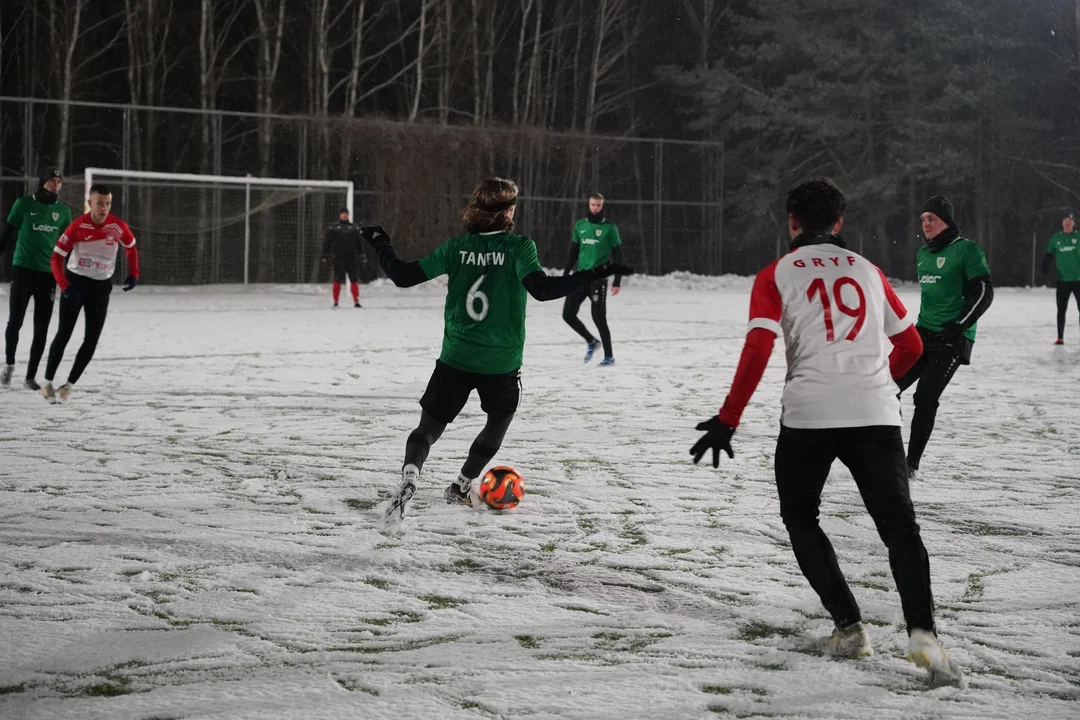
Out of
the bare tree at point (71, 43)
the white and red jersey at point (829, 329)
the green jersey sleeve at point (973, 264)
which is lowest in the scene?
the white and red jersey at point (829, 329)

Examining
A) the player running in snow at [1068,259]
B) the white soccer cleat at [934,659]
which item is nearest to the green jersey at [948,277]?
the white soccer cleat at [934,659]

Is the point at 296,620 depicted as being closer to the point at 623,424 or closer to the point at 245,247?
the point at 623,424

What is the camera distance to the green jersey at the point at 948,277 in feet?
23.0

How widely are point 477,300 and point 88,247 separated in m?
4.84

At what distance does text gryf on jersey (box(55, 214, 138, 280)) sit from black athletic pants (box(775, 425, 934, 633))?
21.6 feet

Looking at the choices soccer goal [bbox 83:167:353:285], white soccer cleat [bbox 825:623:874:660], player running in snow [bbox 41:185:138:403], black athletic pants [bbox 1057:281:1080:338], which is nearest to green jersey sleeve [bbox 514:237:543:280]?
white soccer cleat [bbox 825:623:874:660]

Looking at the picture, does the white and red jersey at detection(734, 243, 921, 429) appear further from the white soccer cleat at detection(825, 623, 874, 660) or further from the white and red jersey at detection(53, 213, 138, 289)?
the white and red jersey at detection(53, 213, 138, 289)

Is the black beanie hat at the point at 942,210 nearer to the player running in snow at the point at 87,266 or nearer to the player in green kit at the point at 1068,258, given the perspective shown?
the player running in snow at the point at 87,266

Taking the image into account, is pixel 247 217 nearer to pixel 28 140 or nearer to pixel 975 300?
pixel 28 140

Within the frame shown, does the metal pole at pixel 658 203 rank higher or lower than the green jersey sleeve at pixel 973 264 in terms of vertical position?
higher

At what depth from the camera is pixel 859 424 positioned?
3736 mm

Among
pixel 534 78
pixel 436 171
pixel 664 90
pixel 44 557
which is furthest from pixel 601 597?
pixel 664 90

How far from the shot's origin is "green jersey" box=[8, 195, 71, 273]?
392 inches

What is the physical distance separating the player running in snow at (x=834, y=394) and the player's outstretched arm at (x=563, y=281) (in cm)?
145
